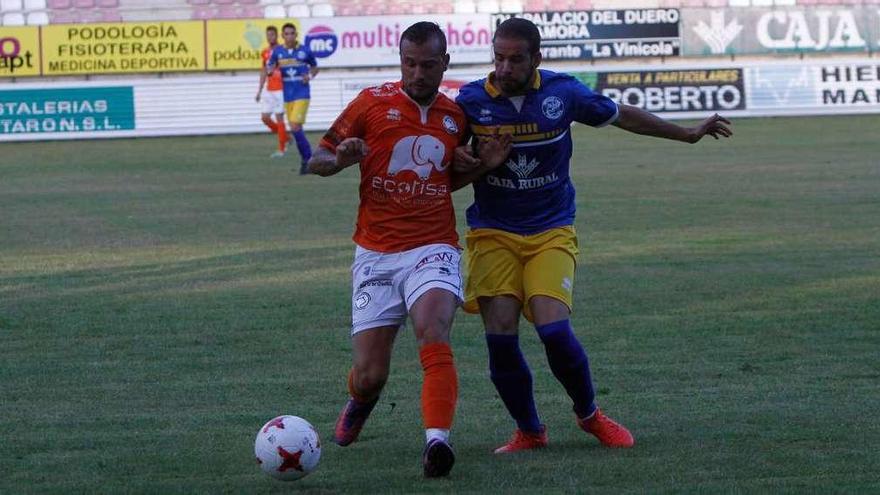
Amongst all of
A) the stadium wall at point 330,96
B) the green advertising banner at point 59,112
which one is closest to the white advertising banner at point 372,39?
the stadium wall at point 330,96

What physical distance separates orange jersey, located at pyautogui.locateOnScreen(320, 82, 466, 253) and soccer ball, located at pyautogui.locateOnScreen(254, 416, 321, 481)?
862mm

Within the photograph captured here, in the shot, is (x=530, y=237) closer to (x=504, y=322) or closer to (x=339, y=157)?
(x=504, y=322)

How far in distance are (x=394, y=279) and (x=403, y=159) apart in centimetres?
47

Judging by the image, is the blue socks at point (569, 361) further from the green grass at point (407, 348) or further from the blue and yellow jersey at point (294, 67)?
the blue and yellow jersey at point (294, 67)

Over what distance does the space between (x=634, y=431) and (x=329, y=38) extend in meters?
33.4

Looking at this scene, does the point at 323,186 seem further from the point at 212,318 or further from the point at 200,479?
the point at 200,479

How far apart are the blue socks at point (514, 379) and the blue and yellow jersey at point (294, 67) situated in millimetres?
18447

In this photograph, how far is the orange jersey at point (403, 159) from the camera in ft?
19.3

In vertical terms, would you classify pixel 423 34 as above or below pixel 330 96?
below

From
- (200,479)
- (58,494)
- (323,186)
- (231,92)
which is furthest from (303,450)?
(231,92)

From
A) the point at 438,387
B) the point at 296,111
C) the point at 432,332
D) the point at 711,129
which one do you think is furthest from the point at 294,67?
the point at 438,387

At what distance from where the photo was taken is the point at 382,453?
605 centimetres

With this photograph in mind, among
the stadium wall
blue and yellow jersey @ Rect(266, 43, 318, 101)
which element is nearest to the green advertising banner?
the stadium wall

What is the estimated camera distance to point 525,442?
607 centimetres
